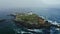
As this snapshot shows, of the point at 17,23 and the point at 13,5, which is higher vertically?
the point at 13,5

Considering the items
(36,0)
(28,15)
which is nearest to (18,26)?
(28,15)

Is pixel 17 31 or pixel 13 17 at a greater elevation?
pixel 13 17

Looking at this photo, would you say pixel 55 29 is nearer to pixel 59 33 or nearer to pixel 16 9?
pixel 59 33

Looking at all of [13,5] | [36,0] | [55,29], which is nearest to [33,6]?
[36,0]

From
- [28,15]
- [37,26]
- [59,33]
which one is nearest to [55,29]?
[59,33]

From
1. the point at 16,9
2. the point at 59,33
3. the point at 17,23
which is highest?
the point at 16,9

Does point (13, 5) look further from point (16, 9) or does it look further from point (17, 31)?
point (17, 31)
